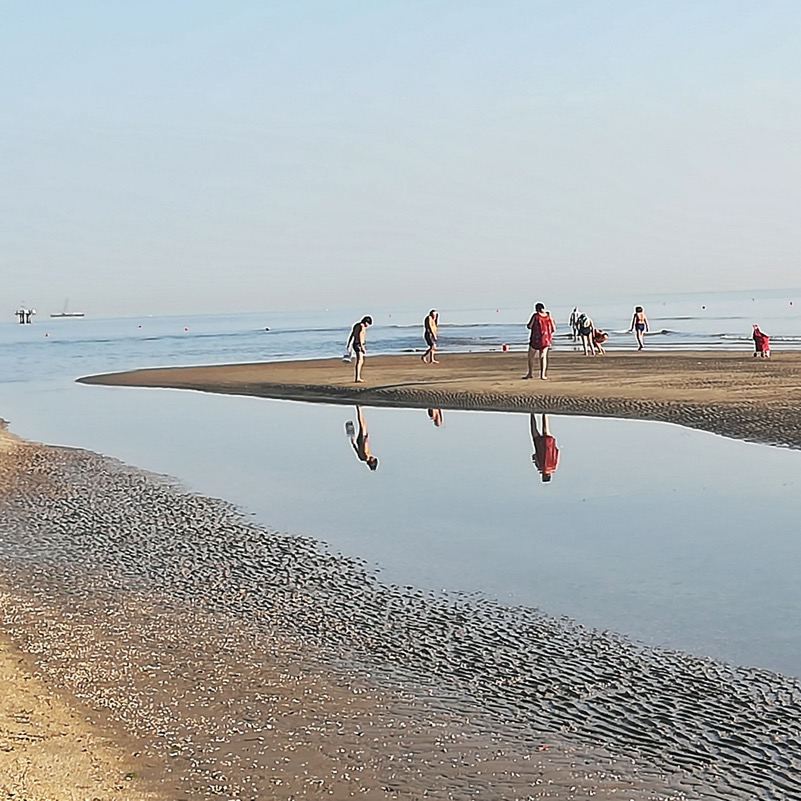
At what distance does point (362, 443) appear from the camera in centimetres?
2072

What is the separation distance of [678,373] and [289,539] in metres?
20.6

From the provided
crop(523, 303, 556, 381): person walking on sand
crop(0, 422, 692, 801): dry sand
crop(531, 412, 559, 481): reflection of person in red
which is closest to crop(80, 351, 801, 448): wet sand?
crop(523, 303, 556, 381): person walking on sand

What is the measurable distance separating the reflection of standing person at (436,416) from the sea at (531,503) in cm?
25

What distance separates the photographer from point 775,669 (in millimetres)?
7922

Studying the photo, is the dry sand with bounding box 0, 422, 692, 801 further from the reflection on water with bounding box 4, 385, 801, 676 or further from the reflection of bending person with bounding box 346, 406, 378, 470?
the reflection of bending person with bounding box 346, 406, 378, 470

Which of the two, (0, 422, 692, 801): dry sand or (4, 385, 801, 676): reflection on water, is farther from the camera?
(4, 385, 801, 676): reflection on water

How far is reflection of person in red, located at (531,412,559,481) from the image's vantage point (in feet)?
55.6

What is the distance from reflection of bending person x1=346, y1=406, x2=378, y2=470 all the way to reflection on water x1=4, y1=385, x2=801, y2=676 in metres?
0.13

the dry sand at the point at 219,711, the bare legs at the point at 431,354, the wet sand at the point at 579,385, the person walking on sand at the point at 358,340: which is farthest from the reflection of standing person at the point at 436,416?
the bare legs at the point at 431,354

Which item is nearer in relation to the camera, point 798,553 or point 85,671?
point 85,671

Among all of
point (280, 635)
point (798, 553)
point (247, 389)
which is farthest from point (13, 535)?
point (247, 389)

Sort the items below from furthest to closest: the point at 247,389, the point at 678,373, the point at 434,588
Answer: the point at 247,389 → the point at 678,373 → the point at 434,588

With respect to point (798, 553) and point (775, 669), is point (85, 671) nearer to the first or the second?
point (775, 669)

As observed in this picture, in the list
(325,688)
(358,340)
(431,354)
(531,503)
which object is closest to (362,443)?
(531,503)
